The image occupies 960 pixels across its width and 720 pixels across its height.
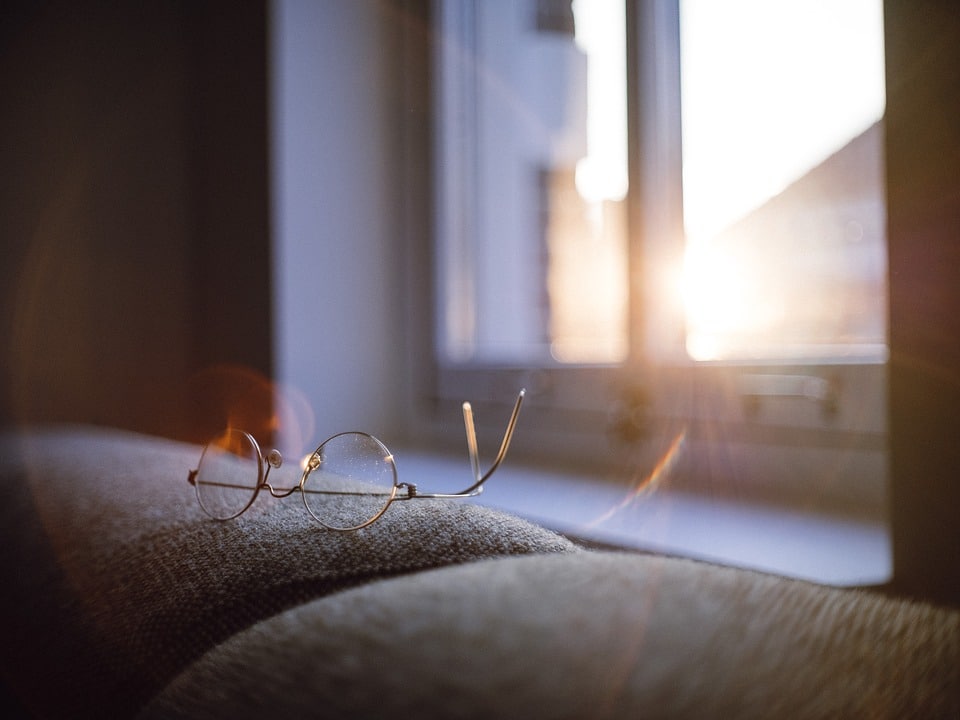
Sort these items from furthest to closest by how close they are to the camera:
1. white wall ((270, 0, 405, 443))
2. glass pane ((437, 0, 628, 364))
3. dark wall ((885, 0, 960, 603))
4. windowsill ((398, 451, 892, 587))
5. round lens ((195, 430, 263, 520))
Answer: white wall ((270, 0, 405, 443)) → glass pane ((437, 0, 628, 364)) → windowsill ((398, 451, 892, 587)) → dark wall ((885, 0, 960, 603)) → round lens ((195, 430, 263, 520))

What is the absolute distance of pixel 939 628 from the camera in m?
0.25

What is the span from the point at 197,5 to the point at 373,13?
865 mm

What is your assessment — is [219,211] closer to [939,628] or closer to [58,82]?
[58,82]

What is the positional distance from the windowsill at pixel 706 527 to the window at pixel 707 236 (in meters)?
0.11

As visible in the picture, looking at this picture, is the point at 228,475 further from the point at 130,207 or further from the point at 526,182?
the point at 130,207

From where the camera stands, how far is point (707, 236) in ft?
4.33

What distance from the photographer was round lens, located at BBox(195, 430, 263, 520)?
0.50m

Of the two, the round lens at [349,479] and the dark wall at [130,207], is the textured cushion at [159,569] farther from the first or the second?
the dark wall at [130,207]

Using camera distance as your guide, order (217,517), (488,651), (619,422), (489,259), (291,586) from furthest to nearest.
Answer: (489,259)
(619,422)
(217,517)
(291,586)
(488,651)

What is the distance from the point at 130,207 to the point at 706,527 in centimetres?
229

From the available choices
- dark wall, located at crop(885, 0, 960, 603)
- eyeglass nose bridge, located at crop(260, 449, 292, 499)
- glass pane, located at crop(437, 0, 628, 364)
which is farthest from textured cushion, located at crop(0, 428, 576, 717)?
glass pane, located at crop(437, 0, 628, 364)

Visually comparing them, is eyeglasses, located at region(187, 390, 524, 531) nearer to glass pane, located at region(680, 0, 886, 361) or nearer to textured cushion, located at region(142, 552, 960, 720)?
textured cushion, located at region(142, 552, 960, 720)

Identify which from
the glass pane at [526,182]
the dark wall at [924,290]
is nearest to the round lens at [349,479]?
the dark wall at [924,290]

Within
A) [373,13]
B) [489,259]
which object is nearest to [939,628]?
[489,259]
